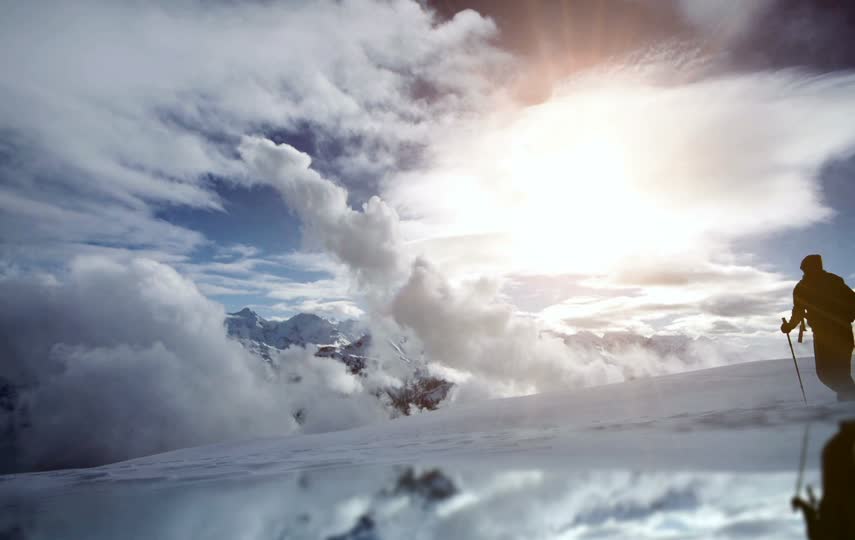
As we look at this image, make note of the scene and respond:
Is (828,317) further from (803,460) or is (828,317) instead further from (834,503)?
(834,503)

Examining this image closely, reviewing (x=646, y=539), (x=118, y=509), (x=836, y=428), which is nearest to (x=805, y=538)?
(x=646, y=539)

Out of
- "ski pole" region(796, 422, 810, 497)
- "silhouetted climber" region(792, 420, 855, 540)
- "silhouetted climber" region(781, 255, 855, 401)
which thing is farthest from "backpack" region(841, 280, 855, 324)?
"silhouetted climber" region(792, 420, 855, 540)

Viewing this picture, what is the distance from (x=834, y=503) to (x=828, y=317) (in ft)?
25.9

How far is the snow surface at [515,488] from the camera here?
3.28 metres

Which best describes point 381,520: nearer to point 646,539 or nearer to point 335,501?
point 335,501

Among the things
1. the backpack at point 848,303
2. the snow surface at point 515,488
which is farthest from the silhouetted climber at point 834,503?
the backpack at point 848,303

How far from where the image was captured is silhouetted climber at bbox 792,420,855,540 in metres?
2.50

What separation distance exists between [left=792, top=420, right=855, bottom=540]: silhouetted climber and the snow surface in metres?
0.09

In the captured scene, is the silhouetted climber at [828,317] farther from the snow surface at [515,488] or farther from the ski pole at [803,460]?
the ski pole at [803,460]

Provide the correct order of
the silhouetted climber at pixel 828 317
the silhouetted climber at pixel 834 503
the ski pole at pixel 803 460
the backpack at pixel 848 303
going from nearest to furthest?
1. the silhouetted climber at pixel 834 503
2. the ski pole at pixel 803 460
3. the silhouetted climber at pixel 828 317
4. the backpack at pixel 848 303

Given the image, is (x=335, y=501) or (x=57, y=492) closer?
(x=335, y=501)

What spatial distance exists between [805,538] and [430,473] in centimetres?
422

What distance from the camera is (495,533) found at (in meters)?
3.31

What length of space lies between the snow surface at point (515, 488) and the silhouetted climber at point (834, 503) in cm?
9
